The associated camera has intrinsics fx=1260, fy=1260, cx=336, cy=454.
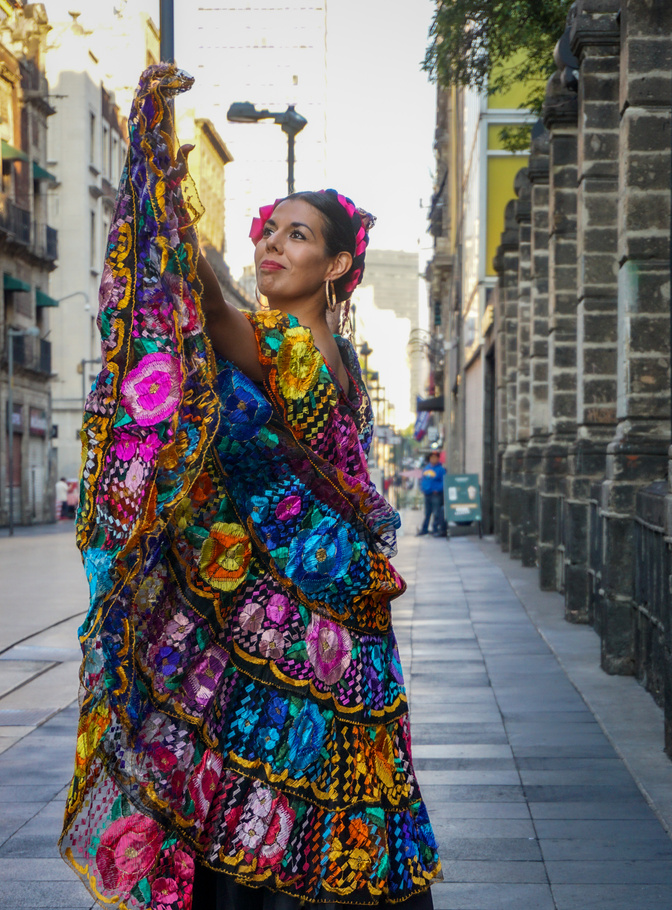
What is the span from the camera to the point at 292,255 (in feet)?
9.39

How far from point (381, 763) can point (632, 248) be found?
5896mm

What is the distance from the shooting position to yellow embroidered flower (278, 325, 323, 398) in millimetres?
2611

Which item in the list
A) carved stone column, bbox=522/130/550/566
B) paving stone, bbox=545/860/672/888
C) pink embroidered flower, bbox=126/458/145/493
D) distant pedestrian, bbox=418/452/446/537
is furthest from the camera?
distant pedestrian, bbox=418/452/446/537

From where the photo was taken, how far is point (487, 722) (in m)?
6.54

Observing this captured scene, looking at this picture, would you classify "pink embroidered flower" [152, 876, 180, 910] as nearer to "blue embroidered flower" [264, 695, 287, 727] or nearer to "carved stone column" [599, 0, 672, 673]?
"blue embroidered flower" [264, 695, 287, 727]

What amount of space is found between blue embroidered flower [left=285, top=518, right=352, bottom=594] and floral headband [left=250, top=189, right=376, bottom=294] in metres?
0.65

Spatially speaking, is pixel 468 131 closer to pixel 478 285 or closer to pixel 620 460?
pixel 478 285

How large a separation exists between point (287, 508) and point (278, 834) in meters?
0.67

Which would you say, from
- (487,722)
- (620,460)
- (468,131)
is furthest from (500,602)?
(468,131)

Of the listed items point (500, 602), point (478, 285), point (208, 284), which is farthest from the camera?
point (478, 285)

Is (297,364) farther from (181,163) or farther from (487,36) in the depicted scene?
(487,36)

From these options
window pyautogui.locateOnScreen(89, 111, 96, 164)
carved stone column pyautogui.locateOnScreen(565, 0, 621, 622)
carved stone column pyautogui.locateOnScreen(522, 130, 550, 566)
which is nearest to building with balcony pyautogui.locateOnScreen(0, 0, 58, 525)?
window pyautogui.locateOnScreen(89, 111, 96, 164)

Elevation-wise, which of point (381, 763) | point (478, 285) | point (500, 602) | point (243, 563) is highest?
point (478, 285)

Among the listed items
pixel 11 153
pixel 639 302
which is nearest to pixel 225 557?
pixel 639 302
